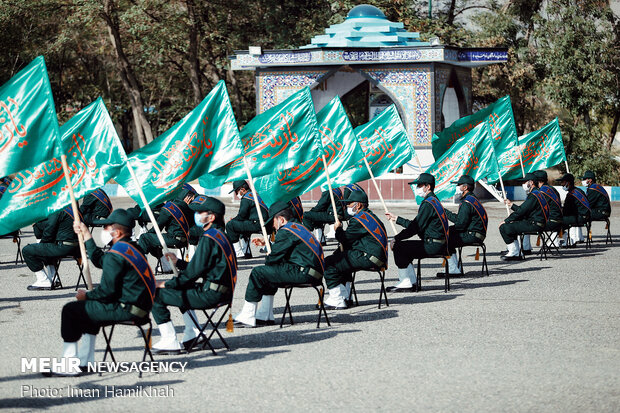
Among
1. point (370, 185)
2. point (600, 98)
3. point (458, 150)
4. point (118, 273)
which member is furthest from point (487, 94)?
point (118, 273)

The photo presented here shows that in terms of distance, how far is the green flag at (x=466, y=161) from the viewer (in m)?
17.2

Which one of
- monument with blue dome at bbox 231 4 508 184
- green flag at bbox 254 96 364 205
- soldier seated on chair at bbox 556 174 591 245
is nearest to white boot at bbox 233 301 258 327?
green flag at bbox 254 96 364 205

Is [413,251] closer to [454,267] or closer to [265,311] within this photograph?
[454,267]

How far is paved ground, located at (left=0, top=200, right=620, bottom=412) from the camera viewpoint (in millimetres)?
8039

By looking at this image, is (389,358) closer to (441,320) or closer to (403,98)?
(441,320)

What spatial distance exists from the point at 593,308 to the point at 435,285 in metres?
2.98

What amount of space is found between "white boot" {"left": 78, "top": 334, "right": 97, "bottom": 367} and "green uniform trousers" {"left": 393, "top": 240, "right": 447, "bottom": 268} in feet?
19.8

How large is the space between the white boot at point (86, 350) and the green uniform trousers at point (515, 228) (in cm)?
1003

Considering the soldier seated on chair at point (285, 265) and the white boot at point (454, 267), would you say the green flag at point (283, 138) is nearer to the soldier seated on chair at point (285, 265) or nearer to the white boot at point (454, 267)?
the soldier seated on chair at point (285, 265)

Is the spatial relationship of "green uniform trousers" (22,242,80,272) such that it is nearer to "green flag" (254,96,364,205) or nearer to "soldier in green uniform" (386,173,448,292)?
"green flag" (254,96,364,205)

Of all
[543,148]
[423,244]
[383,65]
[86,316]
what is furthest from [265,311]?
[383,65]

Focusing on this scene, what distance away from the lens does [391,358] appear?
956 cm

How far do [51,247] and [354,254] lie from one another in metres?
4.96

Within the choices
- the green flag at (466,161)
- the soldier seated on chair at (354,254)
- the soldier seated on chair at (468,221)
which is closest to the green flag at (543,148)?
the green flag at (466,161)
